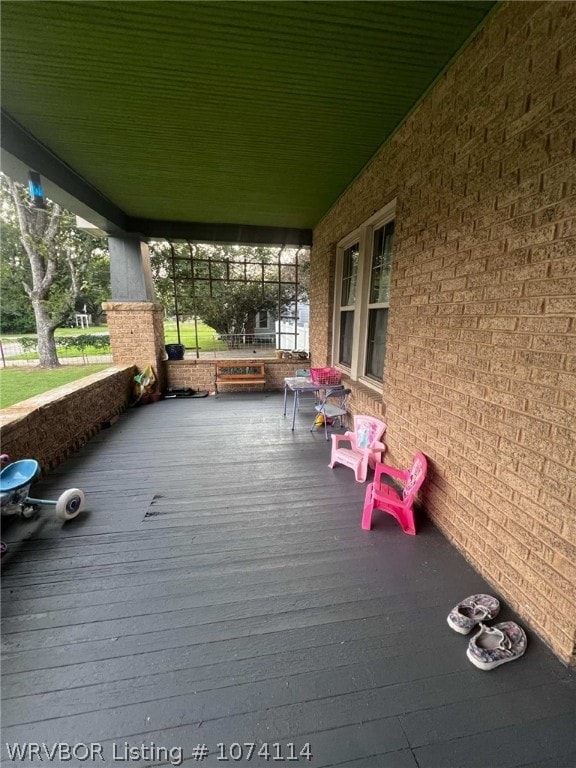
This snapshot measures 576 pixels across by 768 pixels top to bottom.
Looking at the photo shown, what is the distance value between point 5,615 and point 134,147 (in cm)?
368

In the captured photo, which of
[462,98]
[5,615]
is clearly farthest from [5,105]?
[5,615]

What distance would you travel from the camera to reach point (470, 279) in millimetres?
1795

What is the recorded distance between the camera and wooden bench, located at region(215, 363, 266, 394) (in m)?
5.78

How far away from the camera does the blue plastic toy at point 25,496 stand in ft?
6.27

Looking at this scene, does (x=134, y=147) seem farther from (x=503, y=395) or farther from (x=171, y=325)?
(x=171, y=325)

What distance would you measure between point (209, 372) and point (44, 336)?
24.3 feet

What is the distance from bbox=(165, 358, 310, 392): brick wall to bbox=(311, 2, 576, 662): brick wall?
393cm

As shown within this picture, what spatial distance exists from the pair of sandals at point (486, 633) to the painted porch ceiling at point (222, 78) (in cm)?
303

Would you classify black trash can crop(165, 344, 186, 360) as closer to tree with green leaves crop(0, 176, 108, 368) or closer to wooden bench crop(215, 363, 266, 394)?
wooden bench crop(215, 363, 266, 394)

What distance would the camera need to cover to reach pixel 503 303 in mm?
1568

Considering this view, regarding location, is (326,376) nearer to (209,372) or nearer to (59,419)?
(209,372)

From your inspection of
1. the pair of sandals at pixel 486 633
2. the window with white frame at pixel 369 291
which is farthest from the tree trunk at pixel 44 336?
the pair of sandals at pixel 486 633

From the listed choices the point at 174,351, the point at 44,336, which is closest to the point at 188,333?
the point at 44,336

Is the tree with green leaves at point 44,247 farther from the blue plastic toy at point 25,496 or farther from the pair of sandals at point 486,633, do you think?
the pair of sandals at point 486,633
